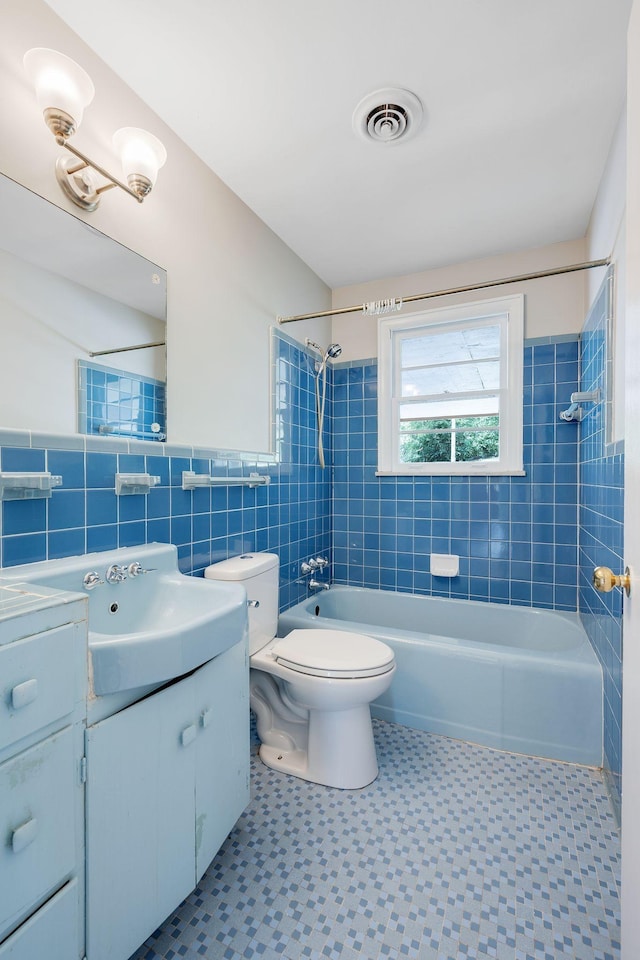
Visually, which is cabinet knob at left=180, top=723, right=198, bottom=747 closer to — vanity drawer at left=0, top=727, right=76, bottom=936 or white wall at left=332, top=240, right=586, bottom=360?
vanity drawer at left=0, top=727, right=76, bottom=936

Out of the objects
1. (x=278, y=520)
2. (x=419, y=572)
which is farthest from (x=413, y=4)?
(x=419, y=572)

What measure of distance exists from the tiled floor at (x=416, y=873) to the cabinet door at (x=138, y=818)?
23 cm

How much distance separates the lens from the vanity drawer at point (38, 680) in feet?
2.25

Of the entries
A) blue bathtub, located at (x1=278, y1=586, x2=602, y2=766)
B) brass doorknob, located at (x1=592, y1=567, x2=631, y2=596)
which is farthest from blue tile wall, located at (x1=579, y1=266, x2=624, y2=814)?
brass doorknob, located at (x1=592, y1=567, x2=631, y2=596)

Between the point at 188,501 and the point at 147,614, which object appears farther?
the point at 188,501

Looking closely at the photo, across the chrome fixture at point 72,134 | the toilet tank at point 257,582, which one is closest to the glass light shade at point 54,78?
the chrome fixture at point 72,134

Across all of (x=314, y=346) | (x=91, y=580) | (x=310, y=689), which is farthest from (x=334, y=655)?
(x=314, y=346)

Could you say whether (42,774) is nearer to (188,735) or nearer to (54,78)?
(188,735)

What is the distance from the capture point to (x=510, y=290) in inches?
99.3

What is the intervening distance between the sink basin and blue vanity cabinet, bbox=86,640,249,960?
0.37 feet

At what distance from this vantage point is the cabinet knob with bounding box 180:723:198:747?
40.6 inches

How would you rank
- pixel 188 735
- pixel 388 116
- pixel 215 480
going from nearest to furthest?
pixel 188 735 → pixel 388 116 → pixel 215 480

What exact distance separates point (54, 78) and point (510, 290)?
2.28m

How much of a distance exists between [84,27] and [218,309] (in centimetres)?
89
